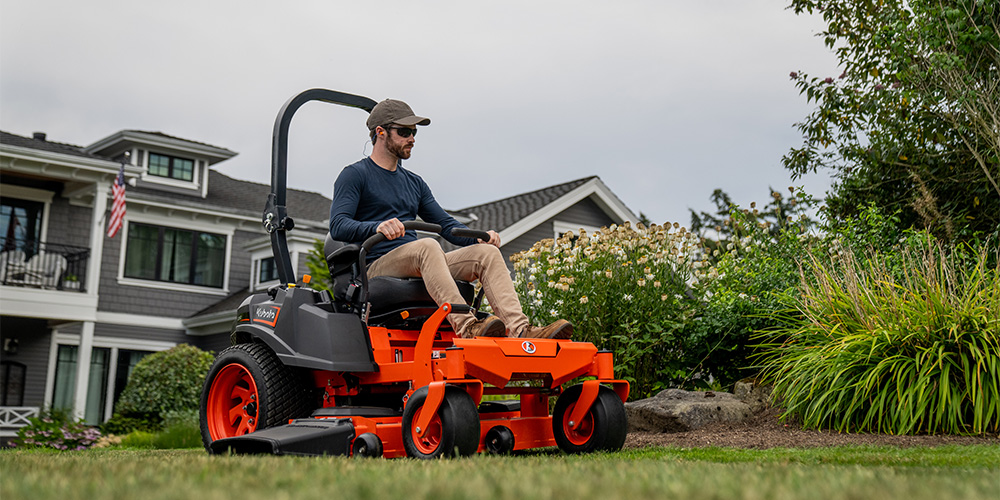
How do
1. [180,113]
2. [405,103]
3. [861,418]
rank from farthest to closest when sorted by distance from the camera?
[180,113] < [861,418] < [405,103]

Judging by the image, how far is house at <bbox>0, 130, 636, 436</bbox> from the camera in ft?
50.9

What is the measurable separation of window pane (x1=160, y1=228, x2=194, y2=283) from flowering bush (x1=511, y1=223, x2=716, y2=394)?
11.9 m

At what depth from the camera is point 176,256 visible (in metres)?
18.4

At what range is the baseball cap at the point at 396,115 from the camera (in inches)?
199

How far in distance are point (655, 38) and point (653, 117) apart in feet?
10.3

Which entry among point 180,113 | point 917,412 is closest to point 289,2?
point 917,412

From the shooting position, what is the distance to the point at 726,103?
13.5 m

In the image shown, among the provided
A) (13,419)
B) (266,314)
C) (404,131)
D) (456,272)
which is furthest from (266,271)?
(456,272)

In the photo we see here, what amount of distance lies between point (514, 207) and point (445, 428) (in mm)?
16435

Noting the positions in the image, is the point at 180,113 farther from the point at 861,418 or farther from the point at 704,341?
the point at 861,418

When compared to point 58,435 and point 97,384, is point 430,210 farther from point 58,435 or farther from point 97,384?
point 97,384

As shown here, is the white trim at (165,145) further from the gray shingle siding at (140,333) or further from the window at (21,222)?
the gray shingle siding at (140,333)

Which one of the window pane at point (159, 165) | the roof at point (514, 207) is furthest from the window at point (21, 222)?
the roof at point (514, 207)

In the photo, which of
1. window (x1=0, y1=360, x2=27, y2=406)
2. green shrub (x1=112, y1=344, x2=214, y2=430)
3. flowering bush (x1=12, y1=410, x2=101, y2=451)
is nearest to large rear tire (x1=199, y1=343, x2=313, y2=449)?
flowering bush (x1=12, y1=410, x2=101, y2=451)
